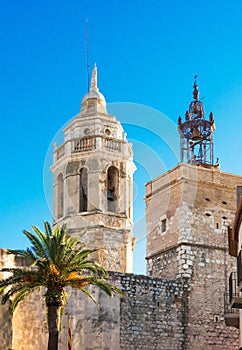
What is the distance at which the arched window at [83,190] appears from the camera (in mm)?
43000

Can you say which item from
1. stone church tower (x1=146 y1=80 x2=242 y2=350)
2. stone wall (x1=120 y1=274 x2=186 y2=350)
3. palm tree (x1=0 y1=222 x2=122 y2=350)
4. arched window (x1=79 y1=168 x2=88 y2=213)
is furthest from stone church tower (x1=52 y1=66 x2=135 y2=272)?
palm tree (x1=0 y1=222 x2=122 y2=350)

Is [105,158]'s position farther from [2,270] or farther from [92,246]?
[2,270]

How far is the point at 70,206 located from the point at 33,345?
1491 centimetres

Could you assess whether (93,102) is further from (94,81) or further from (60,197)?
(60,197)

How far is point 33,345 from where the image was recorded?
1140 inches

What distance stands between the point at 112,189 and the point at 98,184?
1570 millimetres

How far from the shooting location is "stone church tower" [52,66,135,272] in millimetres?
42062

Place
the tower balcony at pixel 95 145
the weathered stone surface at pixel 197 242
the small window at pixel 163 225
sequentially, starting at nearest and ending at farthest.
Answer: the weathered stone surface at pixel 197 242 → the small window at pixel 163 225 → the tower balcony at pixel 95 145

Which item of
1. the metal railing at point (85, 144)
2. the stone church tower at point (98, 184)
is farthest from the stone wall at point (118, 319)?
the metal railing at point (85, 144)

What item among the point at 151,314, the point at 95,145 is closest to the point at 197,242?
the point at 151,314

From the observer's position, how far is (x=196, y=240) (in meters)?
32.5

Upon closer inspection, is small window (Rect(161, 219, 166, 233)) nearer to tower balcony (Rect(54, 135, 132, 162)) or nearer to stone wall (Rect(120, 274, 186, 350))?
stone wall (Rect(120, 274, 186, 350))

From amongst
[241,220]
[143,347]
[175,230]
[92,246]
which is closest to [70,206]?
[92,246]

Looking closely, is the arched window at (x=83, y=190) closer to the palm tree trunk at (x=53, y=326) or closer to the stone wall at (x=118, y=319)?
the stone wall at (x=118, y=319)
